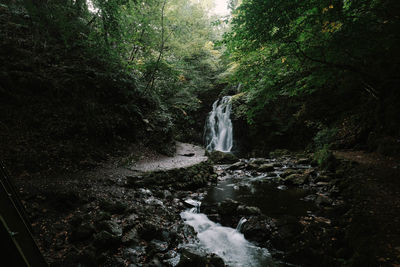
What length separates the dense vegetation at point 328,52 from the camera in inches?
158

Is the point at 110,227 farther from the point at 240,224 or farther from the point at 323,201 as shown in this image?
the point at 323,201

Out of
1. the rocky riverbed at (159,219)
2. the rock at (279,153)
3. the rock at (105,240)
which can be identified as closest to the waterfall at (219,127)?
the rock at (279,153)

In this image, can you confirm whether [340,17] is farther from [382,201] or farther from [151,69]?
[151,69]

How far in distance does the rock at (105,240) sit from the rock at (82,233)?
19 centimetres

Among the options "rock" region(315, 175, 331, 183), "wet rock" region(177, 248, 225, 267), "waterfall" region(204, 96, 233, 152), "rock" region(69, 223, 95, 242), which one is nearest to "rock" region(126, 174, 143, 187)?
"rock" region(69, 223, 95, 242)

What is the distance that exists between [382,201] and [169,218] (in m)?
4.97

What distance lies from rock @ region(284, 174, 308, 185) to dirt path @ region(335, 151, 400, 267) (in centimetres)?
162

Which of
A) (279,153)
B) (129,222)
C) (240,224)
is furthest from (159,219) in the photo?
(279,153)

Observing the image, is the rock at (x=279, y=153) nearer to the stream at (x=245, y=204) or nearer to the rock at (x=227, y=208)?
the stream at (x=245, y=204)

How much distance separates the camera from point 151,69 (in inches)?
401

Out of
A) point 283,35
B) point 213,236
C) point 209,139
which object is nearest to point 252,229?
point 213,236

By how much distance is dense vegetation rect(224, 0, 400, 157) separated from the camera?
4008 mm

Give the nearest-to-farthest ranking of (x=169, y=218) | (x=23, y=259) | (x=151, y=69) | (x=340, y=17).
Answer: (x=23, y=259)
(x=340, y=17)
(x=169, y=218)
(x=151, y=69)

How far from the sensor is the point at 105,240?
327 cm
